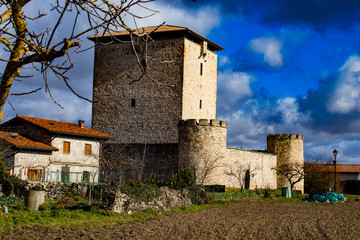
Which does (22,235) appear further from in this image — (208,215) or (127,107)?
(127,107)

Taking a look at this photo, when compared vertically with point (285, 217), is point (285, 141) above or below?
above

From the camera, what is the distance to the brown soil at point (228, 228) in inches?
434

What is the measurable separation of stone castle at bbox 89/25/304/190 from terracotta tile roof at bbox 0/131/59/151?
15.6 feet

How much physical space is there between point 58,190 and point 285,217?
415 inches

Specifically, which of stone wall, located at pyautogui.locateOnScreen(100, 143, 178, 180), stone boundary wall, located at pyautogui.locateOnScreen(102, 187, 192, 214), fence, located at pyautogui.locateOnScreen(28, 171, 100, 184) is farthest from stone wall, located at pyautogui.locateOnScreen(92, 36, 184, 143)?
stone boundary wall, located at pyautogui.locateOnScreen(102, 187, 192, 214)

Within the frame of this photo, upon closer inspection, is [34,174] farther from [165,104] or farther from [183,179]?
[165,104]

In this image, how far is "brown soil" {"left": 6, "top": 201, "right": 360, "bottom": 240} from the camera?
36.2 feet

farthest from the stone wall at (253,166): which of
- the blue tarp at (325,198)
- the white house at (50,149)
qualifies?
the white house at (50,149)

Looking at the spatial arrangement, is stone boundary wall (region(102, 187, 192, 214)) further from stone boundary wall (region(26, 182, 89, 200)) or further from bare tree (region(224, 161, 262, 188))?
bare tree (region(224, 161, 262, 188))

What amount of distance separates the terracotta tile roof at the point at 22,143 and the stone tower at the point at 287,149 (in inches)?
678

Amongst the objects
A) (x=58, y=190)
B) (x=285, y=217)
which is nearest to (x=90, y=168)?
(x=58, y=190)

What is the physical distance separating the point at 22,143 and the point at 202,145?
992 centimetres

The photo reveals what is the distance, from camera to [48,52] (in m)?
4.13

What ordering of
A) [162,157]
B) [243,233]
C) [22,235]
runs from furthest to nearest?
[162,157]
[243,233]
[22,235]
